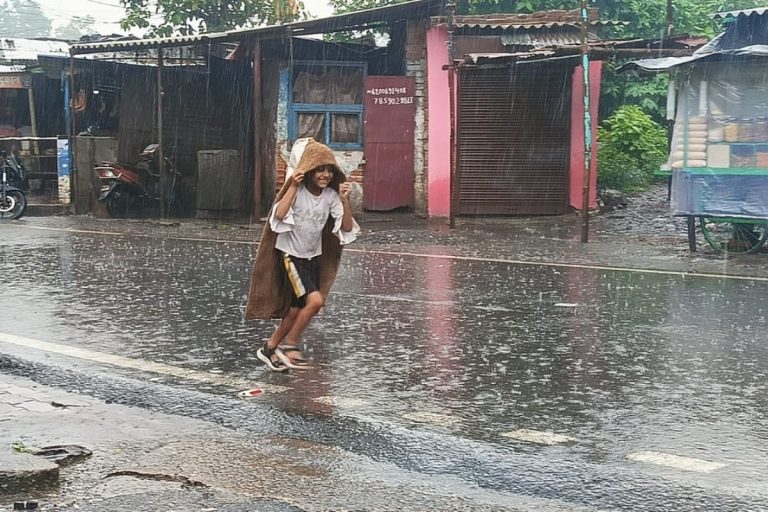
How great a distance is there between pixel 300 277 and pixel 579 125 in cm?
1258

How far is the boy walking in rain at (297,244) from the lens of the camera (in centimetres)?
630

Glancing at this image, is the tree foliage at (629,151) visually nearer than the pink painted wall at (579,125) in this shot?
No

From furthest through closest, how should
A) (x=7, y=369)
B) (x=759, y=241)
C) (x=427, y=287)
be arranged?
(x=759, y=241) < (x=427, y=287) < (x=7, y=369)

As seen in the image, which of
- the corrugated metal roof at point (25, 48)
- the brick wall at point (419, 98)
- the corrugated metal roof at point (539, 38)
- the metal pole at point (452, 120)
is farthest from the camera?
the corrugated metal roof at point (25, 48)

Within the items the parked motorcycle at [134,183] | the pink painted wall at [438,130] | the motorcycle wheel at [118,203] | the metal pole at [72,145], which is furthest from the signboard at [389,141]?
the metal pole at [72,145]

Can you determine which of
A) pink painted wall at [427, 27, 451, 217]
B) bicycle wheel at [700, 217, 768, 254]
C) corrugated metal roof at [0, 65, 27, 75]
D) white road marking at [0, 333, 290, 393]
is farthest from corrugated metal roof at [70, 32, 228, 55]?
white road marking at [0, 333, 290, 393]

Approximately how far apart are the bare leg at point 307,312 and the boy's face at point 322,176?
28.6 inches

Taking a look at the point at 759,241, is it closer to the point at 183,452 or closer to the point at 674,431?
the point at 674,431

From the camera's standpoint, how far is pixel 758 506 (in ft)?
12.9

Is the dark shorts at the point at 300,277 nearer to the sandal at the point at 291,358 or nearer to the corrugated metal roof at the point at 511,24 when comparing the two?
the sandal at the point at 291,358

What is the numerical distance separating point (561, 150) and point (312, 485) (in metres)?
14.5

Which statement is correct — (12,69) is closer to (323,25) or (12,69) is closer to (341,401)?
(323,25)

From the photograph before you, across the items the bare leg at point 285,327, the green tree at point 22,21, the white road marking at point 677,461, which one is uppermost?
the green tree at point 22,21

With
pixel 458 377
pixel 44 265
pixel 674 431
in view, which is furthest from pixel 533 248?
pixel 674 431
